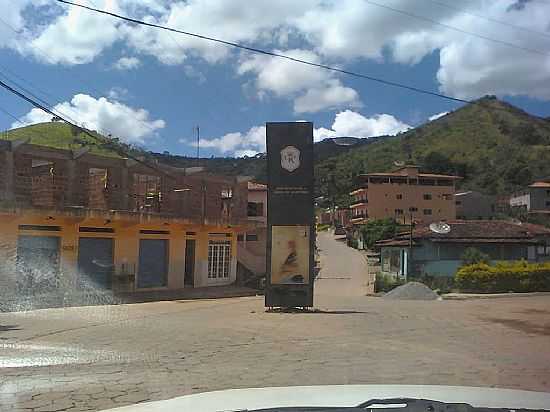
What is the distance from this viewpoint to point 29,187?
2680cm

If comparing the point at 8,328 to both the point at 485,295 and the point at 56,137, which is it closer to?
the point at 485,295

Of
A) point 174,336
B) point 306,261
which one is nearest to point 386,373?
point 174,336

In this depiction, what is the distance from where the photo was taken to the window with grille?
120 ft

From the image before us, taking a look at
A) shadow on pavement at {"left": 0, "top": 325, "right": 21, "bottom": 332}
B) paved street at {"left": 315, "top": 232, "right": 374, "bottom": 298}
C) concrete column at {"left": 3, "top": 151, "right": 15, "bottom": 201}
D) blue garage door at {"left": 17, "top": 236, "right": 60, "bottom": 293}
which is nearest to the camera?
shadow on pavement at {"left": 0, "top": 325, "right": 21, "bottom": 332}

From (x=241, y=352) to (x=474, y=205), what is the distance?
88456 millimetres

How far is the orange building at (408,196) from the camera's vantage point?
90.0 m

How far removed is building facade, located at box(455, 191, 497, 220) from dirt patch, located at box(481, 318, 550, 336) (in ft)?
248

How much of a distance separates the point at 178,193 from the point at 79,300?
41.5 feet

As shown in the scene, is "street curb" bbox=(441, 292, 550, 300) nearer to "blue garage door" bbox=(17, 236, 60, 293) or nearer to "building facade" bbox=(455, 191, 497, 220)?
"blue garage door" bbox=(17, 236, 60, 293)

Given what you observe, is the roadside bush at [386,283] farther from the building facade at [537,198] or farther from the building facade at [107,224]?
the building facade at [537,198]

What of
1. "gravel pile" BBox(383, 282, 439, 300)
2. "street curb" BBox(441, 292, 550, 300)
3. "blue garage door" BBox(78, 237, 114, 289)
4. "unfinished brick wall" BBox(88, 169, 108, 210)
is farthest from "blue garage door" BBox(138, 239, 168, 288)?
"street curb" BBox(441, 292, 550, 300)

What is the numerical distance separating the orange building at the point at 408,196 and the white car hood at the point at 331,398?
8685 cm

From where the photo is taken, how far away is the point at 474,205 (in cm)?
9475

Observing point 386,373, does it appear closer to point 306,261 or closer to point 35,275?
point 306,261
